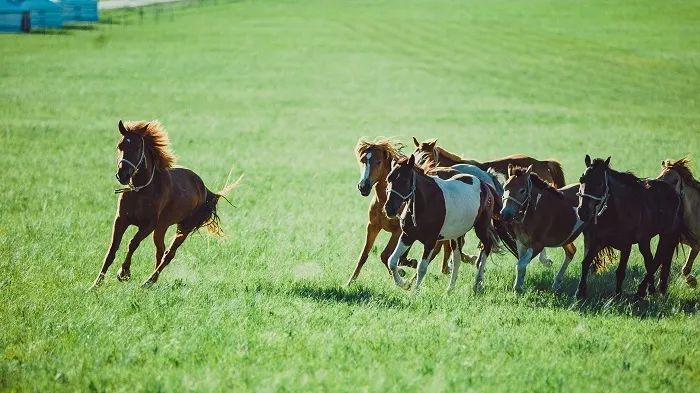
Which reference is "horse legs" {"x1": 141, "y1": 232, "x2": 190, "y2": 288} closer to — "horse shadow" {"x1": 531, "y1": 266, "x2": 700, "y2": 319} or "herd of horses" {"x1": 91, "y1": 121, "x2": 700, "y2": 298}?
"herd of horses" {"x1": 91, "y1": 121, "x2": 700, "y2": 298}

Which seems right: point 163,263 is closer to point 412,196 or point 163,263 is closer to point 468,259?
point 412,196

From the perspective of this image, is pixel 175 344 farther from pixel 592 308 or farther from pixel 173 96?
pixel 173 96

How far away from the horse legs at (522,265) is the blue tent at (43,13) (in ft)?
201

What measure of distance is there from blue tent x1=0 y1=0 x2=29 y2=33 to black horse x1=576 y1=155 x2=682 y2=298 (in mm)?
60685

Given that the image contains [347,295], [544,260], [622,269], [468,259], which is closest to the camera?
[347,295]

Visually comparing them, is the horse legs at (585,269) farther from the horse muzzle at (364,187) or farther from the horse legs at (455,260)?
the horse muzzle at (364,187)

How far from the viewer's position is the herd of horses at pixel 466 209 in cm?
1032

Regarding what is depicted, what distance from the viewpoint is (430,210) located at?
10.4 metres

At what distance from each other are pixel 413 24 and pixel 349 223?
56.3 metres

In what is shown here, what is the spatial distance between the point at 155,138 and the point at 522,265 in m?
Result: 4.62

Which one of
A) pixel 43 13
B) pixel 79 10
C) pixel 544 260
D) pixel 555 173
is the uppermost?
pixel 555 173

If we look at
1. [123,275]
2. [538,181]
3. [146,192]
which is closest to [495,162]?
[538,181]

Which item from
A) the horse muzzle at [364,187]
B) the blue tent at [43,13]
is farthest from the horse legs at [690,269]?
the blue tent at [43,13]

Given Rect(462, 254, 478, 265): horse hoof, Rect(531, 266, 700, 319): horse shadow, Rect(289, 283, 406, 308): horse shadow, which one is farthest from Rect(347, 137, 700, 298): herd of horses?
Rect(462, 254, 478, 265): horse hoof
